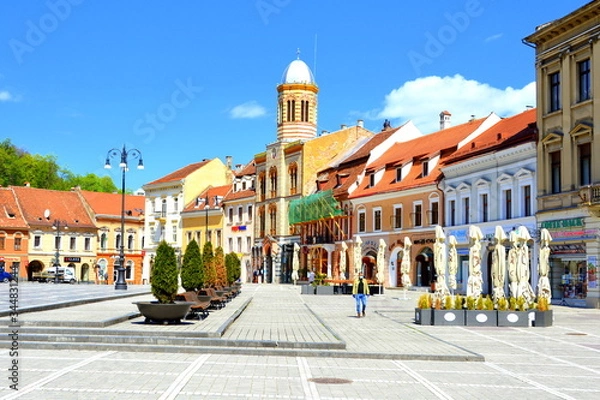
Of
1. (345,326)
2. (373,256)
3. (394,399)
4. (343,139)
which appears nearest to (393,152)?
(373,256)

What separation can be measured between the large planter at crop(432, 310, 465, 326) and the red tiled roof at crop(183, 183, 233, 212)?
196 feet

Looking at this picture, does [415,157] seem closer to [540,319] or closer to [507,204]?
[507,204]

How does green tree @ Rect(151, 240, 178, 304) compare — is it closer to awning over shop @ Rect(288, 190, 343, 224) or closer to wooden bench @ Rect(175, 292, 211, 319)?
wooden bench @ Rect(175, 292, 211, 319)

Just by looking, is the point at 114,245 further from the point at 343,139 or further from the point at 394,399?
the point at 394,399

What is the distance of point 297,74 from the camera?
7394 cm

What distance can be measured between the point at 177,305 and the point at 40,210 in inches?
2501

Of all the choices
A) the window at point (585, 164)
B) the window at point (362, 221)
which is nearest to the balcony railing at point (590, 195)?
the window at point (585, 164)

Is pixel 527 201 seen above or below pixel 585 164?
below

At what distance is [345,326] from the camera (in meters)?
20.8

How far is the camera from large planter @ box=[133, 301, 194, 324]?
17.9 metres

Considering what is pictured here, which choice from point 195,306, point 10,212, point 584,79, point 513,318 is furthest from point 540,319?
point 10,212

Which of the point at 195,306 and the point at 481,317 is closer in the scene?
the point at 195,306

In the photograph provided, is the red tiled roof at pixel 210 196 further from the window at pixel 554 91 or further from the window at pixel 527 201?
the window at pixel 554 91

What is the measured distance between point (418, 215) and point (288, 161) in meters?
23.8
